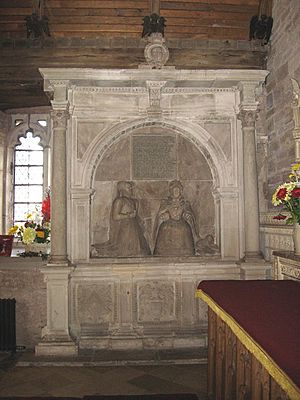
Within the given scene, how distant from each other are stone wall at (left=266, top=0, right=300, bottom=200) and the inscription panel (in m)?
1.48

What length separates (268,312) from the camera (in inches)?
94.3

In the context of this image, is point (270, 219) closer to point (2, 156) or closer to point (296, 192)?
point (296, 192)

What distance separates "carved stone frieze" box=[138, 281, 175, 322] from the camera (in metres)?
5.26

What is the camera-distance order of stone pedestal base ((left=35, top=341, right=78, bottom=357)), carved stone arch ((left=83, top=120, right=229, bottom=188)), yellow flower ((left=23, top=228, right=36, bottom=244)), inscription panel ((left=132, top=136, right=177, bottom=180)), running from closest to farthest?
stone pedestal base ((left=35, top=341, right=78, bottom=357)), carved stone arch ((left=83, top=120, right=229, bottom=188)), inscription panel ((left=132, top=136, right=177, bottom=180)), yellow flower ((left=23, top=228, right=36, bottom=244))

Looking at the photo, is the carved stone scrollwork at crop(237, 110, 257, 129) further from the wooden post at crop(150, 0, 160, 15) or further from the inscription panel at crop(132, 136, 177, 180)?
the wooden post at crop(150, 0, 160, 15)

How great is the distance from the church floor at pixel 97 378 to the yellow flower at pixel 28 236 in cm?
172

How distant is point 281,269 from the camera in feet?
13.0

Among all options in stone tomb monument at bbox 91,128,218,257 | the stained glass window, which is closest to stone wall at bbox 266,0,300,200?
stone tomb monument at bbox 91,128,218,257

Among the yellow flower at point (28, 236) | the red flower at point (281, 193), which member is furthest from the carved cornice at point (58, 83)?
the red flower at point (281, 193)

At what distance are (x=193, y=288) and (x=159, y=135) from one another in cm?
223

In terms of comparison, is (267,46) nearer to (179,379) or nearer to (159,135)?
(159,135)

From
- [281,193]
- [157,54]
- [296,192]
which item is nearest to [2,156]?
[157,54]

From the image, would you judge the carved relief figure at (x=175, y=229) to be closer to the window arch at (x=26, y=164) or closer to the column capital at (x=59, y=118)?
the column capital at (x=59, y=118)

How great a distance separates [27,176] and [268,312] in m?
8.45
